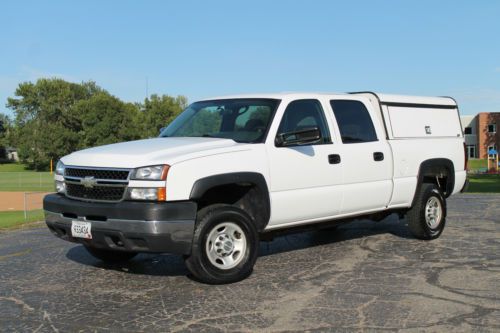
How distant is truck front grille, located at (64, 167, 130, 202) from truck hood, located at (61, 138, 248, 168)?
0.23 ft

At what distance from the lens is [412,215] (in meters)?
8.24

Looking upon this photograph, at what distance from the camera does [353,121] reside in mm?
7293

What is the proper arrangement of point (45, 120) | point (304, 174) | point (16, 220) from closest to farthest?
point (304, 174)
point (16, 220)
point (45, 120)

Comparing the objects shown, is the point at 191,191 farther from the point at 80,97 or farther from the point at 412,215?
the point at 80,97

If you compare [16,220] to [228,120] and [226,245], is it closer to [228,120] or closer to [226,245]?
[228,120]

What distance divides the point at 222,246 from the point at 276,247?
2362mm

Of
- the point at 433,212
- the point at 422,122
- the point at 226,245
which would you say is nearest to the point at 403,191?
the point at 433,212

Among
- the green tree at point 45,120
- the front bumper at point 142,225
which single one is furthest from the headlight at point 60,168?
the green tree at point 45,120

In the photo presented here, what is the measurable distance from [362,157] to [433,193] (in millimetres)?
1947

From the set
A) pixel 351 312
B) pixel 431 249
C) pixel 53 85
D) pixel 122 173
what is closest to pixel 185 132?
pixel 122 173

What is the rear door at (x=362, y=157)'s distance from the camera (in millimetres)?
6941

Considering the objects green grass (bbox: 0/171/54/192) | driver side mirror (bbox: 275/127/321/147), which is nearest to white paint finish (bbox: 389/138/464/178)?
driver side mirror (bbox: 275/127/321/147)

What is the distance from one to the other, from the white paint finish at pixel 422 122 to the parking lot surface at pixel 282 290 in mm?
1586

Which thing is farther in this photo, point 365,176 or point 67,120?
point 67,120
